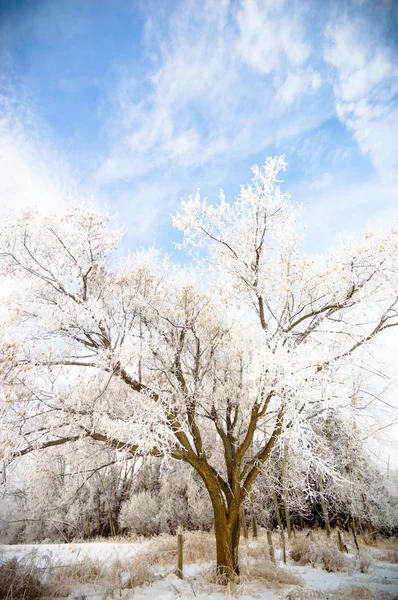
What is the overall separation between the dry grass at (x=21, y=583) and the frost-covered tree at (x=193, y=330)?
1.52m

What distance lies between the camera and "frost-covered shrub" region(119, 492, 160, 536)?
17844 millimetres

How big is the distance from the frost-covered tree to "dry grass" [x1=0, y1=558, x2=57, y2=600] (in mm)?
1520

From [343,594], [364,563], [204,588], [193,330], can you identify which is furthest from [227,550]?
[193,330]

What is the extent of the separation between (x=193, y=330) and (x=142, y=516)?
652 inches

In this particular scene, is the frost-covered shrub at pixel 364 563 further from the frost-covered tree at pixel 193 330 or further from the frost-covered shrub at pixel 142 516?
the frost-covered shrub at pixel 142 516

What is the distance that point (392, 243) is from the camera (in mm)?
5621

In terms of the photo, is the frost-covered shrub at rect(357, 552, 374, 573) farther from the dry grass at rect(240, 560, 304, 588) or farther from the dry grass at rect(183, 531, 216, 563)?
the dry grass at rect(183, 531, 216, 563)

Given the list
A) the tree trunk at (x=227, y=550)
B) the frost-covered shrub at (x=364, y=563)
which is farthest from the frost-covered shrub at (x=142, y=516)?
the tree trunk at (x=227, y=550)

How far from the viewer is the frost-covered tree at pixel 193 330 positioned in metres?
5.44

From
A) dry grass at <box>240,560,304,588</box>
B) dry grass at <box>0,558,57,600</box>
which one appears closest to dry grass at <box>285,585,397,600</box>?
dry grass at <box>240,560,304,588</box>

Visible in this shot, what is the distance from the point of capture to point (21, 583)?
368cm

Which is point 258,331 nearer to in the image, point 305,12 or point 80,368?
point 80,368

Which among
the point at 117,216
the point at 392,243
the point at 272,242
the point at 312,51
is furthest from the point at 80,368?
the point at 312,51

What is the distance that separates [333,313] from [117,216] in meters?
5.27
